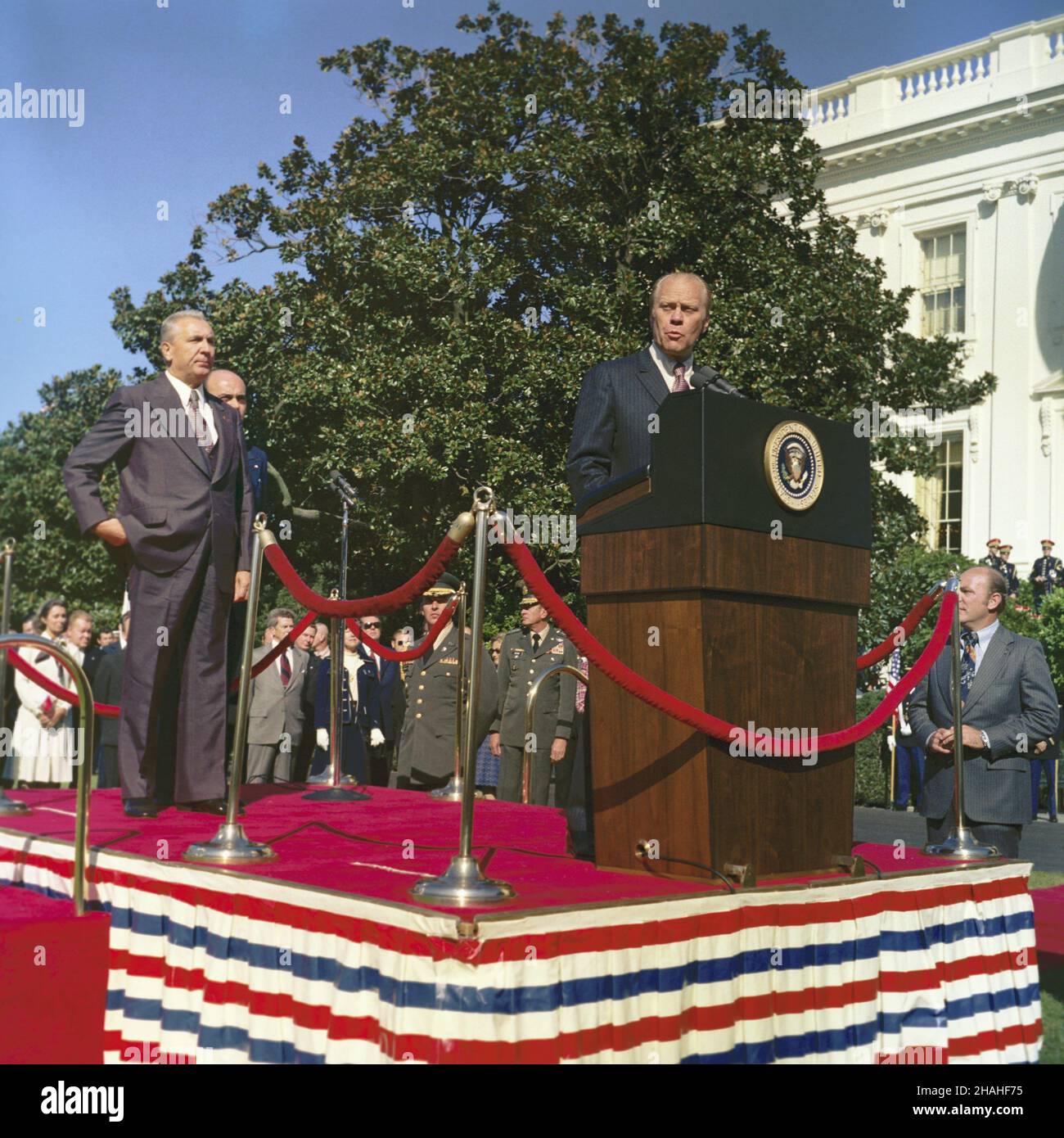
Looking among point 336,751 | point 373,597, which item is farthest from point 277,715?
point 373,597

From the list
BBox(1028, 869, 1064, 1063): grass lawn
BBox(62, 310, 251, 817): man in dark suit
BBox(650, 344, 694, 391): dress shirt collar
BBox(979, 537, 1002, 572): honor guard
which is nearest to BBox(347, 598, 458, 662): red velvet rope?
BBox(62, 310, 251, 817): man in dark suit

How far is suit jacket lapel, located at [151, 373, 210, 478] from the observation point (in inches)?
238

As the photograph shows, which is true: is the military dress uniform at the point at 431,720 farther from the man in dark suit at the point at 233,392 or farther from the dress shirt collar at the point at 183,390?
the dress shirt collar at the point at 183,390

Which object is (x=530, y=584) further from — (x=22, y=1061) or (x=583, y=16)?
(x=583, y=16)

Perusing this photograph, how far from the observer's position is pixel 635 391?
491 cm

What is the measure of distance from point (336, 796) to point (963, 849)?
325cm

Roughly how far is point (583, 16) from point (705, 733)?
1971cm

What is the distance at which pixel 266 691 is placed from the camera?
40.2ft

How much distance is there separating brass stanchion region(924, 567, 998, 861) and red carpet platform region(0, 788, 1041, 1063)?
5.4 inches

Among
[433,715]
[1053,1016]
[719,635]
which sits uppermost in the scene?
[719,635]

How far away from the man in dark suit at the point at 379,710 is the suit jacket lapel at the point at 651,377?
28.1 ft

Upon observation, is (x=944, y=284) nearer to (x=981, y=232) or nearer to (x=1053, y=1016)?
(x=981, y=232)

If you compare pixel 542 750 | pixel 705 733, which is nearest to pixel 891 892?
pixel 705 733
